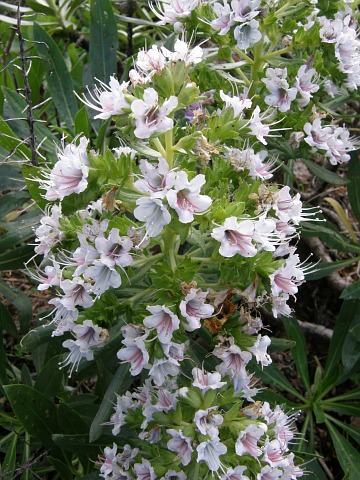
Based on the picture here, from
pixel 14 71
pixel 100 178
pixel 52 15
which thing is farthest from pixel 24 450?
pixel 52 15

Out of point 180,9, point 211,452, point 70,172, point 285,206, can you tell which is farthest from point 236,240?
point 180,9

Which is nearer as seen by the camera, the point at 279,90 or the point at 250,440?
the point at 250,440

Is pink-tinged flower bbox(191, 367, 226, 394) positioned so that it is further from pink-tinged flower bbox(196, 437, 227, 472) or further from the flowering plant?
pink-tinged flower bbox(196, 437, 227, 472)

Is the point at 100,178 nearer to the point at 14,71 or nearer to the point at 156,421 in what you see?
the point at 156,421

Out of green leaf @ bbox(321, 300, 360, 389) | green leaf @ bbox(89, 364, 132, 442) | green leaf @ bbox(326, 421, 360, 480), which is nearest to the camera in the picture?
green leaf @ bbox(89, 364, 132, 442)

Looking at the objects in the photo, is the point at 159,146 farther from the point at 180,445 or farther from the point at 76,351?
the point at 180,445

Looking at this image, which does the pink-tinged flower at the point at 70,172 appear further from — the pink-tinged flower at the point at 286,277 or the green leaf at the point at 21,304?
the green leaf at the point at 21,304

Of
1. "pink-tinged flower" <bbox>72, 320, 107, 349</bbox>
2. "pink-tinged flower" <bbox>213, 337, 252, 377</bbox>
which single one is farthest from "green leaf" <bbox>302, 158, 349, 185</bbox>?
"pink-tinged flower" <bbox>72, 320, 107, 349</bbox>
